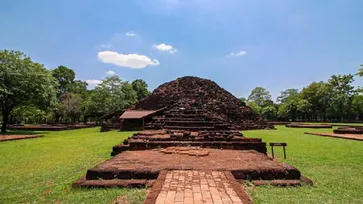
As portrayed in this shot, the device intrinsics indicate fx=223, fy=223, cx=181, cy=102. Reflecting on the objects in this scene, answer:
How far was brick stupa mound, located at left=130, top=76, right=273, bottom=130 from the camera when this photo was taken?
26.1 metres

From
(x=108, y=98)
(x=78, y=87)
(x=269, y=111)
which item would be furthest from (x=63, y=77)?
(x=269, y=111)

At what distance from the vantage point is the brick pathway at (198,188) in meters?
3.23

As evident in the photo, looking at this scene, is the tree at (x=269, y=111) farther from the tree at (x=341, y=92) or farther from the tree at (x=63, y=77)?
the tree at (x=63, y=77)

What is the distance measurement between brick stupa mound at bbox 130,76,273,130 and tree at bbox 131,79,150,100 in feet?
74.7

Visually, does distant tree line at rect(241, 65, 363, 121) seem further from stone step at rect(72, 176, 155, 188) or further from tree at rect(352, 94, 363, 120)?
stone step at rect(72, 176, 155, 188)

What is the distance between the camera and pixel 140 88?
52750 millimetres

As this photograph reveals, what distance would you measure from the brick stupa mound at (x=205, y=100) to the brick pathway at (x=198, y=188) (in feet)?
66.9

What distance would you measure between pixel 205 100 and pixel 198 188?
79.2 ft

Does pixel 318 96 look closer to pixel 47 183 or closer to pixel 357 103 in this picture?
pixel 357 103

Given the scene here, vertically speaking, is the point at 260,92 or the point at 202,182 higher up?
the point at 260,92

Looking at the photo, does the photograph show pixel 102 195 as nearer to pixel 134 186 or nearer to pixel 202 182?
pixel 134 186

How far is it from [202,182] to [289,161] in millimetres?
4385

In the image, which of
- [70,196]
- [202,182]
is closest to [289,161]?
[202,182]

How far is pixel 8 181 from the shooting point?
510cm
